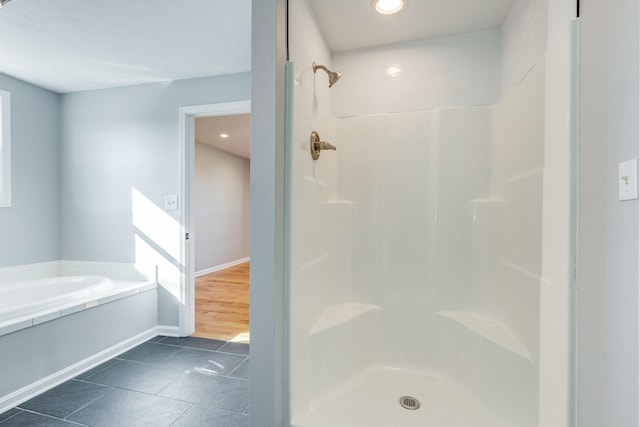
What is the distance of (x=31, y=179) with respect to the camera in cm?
275

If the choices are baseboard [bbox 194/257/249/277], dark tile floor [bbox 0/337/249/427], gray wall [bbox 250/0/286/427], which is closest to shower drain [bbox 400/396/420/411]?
gray wall [bbox 250/0/286/427]

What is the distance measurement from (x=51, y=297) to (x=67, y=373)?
623 millimetres

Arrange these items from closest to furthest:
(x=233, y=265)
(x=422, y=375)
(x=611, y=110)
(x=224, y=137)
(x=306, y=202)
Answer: (x=611, y=110), (x=306, y=202), (x=422, y=375), (x=224, y=137), (x=233, y=265)

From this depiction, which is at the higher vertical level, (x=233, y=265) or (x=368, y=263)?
(x=368, y=263)

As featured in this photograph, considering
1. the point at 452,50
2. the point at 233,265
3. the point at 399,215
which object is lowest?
the point at 233,265

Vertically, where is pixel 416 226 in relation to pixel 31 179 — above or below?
below

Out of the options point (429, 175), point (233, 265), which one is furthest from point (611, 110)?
point (233, 265)

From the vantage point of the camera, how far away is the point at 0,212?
8.31ft

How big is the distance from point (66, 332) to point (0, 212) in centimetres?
145

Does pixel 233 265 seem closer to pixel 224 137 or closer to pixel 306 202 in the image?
pixel 224 137

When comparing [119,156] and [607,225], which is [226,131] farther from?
[607,225]

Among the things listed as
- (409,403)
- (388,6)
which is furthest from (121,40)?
(409,403)

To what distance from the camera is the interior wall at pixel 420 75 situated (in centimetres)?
180

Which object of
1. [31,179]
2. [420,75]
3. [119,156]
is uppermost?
[420,75]
